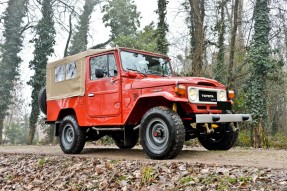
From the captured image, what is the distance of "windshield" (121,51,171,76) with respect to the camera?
311 inches

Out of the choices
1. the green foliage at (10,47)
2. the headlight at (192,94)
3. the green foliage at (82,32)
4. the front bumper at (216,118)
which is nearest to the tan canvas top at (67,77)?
the headlight at (192,94)

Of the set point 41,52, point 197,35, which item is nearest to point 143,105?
point 197,35

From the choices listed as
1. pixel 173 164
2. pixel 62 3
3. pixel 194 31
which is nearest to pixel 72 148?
pixel 173 164

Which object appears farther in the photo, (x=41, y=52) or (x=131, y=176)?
(x=41, y=52)

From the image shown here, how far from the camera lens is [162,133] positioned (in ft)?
22.0

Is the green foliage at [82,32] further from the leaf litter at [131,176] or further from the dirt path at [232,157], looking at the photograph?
the dirt path at [232,157]

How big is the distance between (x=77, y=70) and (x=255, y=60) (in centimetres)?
874

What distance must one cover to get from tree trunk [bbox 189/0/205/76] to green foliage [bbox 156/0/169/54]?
1.45 m

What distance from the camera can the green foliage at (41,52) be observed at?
2184 cm

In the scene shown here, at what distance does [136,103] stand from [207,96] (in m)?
1.44

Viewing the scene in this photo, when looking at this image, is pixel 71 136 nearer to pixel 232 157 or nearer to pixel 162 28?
pixel 232 157

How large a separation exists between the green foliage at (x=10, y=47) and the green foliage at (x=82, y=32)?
14.8 ft

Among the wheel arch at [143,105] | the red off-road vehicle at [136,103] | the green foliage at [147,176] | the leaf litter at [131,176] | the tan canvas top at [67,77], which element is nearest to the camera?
the leaf litter at [131,176]

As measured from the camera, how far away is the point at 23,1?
24.6m
